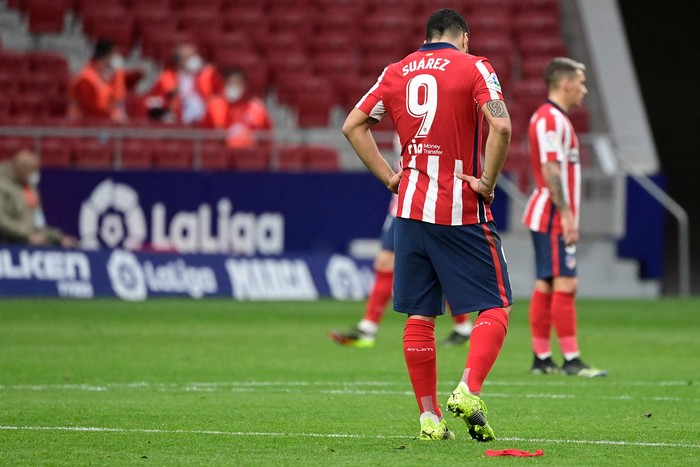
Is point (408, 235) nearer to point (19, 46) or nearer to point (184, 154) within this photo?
point (184, 154)

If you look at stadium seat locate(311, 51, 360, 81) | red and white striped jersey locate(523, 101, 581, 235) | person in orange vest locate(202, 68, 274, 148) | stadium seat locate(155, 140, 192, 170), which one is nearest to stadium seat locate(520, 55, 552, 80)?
stadium seat locate(311, 51, 360, 81)

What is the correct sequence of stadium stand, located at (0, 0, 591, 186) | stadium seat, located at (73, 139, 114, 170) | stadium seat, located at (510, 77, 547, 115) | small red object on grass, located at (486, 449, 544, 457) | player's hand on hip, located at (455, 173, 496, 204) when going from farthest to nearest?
1. stadium seat, located at (510, 77, 547, 115)
2. stadium stand, located at (0, 0, 591, 186)
3. stadium seat, located at (73, 139, 114, 170)
4. player's hand on hip, located at (455, 173, 496, 204)
5. small red object on grass, located at (486, 449, 544, 457)

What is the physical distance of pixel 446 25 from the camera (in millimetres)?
7273

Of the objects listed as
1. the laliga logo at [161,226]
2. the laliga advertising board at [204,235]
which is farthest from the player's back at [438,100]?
the laliga logo at [161,226]

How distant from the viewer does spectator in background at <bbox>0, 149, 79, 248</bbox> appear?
1852cm

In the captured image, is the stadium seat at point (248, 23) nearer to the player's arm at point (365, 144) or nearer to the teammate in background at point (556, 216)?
the teammate in background at point (556, 216)

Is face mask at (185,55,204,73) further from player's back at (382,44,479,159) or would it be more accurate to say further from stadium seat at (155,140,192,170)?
player's back at (382,44,479,159)

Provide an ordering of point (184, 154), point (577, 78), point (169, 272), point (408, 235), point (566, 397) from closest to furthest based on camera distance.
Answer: point (408, 235) < point (566, 397) < point (577, 78) < point (169, 272) < point (184, 154)

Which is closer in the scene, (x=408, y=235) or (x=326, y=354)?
(x=408, y=235)

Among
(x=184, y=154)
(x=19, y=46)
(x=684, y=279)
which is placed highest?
(x=19, y=46)

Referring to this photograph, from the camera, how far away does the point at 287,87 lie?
23891mm

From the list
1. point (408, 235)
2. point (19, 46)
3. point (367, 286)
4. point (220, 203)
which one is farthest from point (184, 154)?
point (408, 235)

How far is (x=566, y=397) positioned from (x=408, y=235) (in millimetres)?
2411

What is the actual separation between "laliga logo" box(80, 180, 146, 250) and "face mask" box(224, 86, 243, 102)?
8.83 feet
